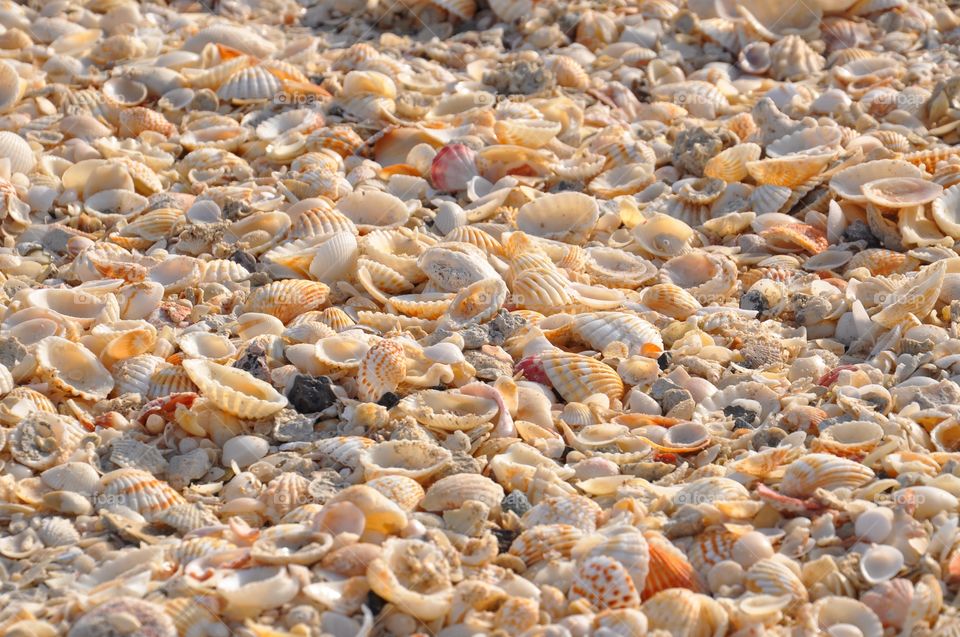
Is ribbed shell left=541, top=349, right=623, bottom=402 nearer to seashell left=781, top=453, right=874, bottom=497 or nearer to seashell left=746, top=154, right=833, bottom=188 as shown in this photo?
seashell left=781, top=453, right=874, bottom=497

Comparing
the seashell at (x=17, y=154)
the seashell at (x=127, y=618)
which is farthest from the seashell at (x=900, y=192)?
the seashell at (x=17, y=154)

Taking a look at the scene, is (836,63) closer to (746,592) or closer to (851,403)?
(851,403)

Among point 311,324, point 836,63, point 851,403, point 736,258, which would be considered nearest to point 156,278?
point 311,324

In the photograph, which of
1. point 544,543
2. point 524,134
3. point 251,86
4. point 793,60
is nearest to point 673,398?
point 544,543

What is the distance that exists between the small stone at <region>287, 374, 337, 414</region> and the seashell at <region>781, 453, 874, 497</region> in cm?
130

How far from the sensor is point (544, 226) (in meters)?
4.99

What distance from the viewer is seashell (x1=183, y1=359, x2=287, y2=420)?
12.3 ft

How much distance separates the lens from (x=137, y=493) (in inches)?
135

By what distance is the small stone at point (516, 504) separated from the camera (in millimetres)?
3326

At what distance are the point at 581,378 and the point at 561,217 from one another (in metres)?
1.16

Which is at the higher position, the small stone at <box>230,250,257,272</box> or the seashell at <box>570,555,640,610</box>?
the seashell at <box>570,555,640,610</box>

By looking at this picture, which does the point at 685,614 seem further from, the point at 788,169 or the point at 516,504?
the point at 788,169

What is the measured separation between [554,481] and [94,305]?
69.7 inches

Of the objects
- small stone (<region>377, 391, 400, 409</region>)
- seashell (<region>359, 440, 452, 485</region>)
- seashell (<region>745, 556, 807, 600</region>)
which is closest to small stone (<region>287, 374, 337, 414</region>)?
small stone (<region>377, 391, 400, 409</region>)
